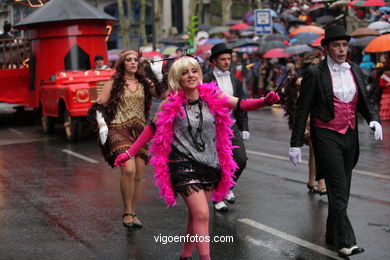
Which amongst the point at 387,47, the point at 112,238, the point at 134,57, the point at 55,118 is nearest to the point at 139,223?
the point at 112,238

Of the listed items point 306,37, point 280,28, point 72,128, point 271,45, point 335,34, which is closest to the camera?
point 335,34

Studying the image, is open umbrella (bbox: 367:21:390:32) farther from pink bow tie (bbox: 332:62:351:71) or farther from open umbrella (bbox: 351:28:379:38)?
pink bow tie (bbox: 332:62:351:71)

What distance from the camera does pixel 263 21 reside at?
25.6 meters

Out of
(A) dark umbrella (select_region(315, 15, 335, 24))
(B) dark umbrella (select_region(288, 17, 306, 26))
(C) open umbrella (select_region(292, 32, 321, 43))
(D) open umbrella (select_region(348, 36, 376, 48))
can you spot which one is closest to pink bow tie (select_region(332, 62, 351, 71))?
(D) open umbrella (select_region(348, 36, 376, 48))

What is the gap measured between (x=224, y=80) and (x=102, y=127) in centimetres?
159

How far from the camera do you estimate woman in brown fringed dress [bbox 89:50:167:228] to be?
7.46 meters

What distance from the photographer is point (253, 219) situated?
7660 mm

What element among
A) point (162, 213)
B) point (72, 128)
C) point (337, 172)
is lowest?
point (72, 128)

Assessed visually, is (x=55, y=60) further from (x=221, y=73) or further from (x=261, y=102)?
(x=261, y=102)

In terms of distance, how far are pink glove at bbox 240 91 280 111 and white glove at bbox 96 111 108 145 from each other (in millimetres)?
2099

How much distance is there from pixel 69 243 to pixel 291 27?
2493 centimetres

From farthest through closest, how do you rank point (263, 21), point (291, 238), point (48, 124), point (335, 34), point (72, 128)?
point (263, 21)
point (48, 124)
point (72, 128)
point (291, 238)
point (335, 34)

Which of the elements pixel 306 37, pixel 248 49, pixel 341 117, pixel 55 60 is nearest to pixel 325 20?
pixel 248 49

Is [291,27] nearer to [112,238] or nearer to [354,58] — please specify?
[354,58]
